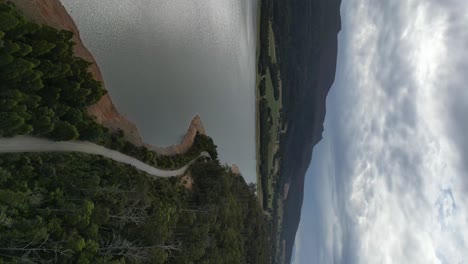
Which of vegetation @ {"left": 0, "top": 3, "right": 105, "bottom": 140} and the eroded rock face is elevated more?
the eroded rock face

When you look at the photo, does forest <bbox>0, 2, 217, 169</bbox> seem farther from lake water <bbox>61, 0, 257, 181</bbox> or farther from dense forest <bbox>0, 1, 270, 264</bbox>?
lake water <bbox>61, 0, 257, 181</bbox>

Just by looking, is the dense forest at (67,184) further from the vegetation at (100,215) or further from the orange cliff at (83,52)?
the orange cliff at (83,52)

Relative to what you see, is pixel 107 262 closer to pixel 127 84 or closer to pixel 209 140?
pixel 127 84

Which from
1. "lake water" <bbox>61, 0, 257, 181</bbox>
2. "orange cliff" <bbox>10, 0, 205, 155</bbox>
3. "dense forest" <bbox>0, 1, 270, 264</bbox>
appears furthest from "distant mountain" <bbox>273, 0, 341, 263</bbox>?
"dense forest" <bbox>0, 1, 270, 264</bbox>

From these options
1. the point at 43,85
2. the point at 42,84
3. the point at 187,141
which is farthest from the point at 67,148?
the point at 187,141

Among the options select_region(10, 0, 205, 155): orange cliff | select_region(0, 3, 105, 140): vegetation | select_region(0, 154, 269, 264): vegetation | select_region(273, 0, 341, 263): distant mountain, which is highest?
select_region(273, 0, 341, 263): distant mountain

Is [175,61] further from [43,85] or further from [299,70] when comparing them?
[299,70]

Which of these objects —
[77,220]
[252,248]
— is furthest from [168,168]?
[252,248]
